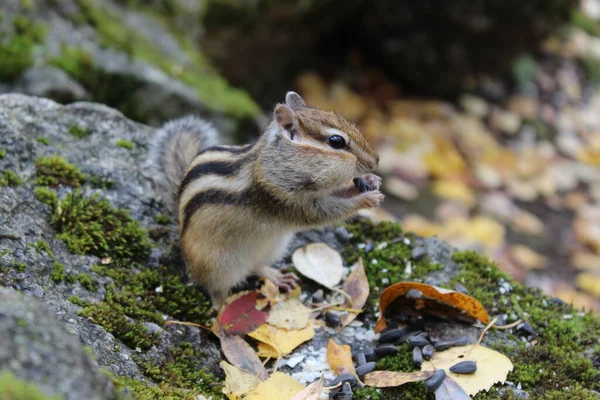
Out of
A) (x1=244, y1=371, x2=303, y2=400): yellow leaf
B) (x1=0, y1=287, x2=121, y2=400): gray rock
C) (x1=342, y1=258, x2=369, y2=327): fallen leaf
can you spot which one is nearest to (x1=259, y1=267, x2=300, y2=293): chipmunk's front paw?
(x1=342, y1=258, x2=369, y2=327): fallen leaf

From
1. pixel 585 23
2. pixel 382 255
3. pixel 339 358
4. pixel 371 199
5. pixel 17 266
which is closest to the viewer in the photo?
pixel 17 266

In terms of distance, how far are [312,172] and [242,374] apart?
1.00 m

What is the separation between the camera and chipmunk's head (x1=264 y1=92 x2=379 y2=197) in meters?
3.16

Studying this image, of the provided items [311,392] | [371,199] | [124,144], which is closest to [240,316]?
[311,392]

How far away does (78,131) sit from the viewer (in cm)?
379

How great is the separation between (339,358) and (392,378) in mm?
271

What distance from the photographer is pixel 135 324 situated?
2.88 m

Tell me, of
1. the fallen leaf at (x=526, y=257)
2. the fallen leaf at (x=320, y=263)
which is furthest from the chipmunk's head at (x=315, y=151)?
the fallen leaf at (x=526, y=257)

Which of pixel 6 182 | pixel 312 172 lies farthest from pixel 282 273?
pixel 6 182

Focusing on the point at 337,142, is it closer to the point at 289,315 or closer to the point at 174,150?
the point at 289,315

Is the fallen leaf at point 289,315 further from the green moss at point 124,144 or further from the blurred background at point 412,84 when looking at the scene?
the blurred background at point 412,84

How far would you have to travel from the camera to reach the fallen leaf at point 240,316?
315cm

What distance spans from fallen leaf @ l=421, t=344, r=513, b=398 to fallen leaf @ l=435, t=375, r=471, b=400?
0.11ft

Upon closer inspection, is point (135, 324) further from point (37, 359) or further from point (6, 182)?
point (37, 359)
